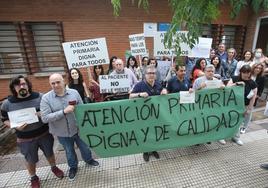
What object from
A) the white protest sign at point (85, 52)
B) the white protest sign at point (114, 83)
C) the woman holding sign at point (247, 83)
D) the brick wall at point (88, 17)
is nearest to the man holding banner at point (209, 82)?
the woman holding sign at point (247, 83)

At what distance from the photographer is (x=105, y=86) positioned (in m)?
3.73

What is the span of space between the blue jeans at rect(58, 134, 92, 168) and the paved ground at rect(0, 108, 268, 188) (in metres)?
0.22

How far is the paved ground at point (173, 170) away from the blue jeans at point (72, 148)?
220 millimetres

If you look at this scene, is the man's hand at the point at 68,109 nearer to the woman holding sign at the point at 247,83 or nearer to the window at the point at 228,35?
the woman holding sign at the point at 247,83

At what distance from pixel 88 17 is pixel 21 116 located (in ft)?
17.8

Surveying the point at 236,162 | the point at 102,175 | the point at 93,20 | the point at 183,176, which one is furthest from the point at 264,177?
the point at 93,20

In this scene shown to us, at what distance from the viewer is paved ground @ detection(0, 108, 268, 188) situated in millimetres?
2734

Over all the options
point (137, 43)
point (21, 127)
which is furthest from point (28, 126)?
point (137, 43)

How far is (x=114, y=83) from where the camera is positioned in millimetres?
3717

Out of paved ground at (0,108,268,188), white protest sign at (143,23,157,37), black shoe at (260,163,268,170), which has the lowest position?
paved ground at (0,108,268,188)

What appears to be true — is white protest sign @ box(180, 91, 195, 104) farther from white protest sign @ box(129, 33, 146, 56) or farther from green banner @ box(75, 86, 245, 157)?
white protest sign @ box(129, 33, 146, 56)

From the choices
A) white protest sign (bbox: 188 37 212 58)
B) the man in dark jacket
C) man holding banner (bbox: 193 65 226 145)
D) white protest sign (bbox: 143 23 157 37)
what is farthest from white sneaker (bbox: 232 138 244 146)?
the man in dark jacket

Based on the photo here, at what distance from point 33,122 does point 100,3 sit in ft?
18.7

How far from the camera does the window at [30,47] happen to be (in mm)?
6633
